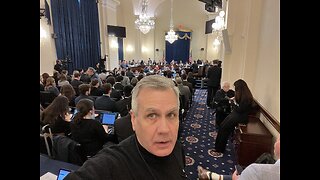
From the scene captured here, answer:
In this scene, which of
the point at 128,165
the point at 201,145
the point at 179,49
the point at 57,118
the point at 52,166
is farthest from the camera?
the point at 179,49

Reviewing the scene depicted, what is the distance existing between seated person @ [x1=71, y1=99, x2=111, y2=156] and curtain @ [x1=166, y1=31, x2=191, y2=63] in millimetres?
16918

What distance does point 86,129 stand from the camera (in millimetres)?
2590

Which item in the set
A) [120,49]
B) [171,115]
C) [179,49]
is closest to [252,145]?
[171,115]

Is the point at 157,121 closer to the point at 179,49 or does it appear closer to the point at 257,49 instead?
the point at 257,49

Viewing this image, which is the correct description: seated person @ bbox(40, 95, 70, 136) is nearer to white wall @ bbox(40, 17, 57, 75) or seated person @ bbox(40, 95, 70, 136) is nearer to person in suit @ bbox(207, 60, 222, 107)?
person in suit @ bbox(207, 60, 222, 107)

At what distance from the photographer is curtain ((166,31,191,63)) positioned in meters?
18.7

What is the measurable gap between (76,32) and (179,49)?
10167mm

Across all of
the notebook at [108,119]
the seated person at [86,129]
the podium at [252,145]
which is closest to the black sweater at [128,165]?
the seated person at [86,129]

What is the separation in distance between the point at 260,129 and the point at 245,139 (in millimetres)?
447

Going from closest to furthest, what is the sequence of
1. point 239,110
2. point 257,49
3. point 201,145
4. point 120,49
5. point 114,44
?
point 239,110 < point 201,145 < point 257,49 < point 114,44 < point 120,49

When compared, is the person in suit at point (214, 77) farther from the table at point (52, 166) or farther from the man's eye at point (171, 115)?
the man's eye at point (171, 115)

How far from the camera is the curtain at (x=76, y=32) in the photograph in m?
9.62

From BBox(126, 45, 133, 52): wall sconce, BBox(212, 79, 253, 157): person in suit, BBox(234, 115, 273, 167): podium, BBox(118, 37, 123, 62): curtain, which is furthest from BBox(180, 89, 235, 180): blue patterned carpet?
BBox(126, 45, 133, 52): wall sconce

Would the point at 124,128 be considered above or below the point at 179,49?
below
